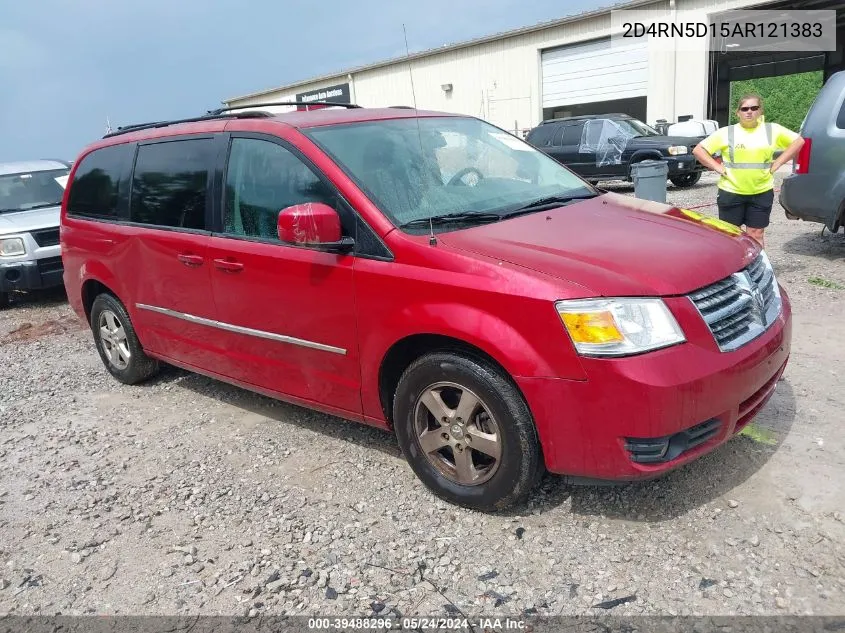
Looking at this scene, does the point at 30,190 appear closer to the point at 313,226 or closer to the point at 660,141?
the point at 313,226

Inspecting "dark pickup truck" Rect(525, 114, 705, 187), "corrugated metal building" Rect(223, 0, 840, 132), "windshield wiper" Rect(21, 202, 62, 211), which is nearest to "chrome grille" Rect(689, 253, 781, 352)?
"windshield wiper" Rect(21, 202, 62, 211)

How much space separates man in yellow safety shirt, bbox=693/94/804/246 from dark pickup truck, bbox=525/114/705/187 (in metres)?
8.21

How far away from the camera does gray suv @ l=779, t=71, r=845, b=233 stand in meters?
6.65

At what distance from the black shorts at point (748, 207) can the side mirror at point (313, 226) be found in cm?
443

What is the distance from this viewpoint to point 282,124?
356 cm

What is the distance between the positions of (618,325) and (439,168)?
1.45 metres

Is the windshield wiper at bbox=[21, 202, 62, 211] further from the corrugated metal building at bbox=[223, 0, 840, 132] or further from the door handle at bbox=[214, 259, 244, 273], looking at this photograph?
the corrugated metal building at bbox=[223, 0, 840, 132]

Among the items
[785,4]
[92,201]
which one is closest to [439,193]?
[92,201]

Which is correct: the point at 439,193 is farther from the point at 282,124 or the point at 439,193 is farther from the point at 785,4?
the point at 785,4

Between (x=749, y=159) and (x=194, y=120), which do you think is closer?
(x=194, y=120)

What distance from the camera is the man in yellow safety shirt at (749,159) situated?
5930 millimetres

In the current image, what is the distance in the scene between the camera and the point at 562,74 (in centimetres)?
2417

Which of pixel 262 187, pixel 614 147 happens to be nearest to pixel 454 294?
pixel 262 187

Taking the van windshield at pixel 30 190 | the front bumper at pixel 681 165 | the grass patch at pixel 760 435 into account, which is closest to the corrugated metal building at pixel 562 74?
the front bumper at pixel 681 165
